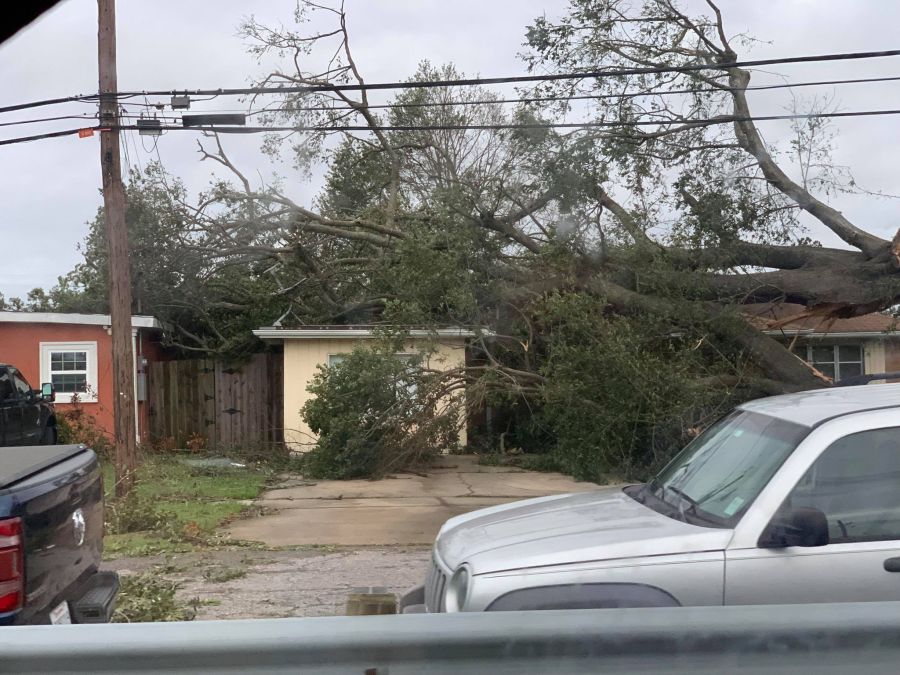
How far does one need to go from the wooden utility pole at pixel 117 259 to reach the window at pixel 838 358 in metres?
16.1

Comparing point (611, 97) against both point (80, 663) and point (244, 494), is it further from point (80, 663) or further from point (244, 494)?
point (80, 663)

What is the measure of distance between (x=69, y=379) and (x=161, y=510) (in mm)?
8534

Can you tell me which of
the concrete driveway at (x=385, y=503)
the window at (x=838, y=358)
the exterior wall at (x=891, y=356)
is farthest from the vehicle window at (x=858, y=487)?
the exterior wall at (x=891, y=356)

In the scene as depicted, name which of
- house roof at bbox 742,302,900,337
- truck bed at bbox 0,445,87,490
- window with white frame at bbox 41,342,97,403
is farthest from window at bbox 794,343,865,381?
truck bed at bbox 0,445,87,490

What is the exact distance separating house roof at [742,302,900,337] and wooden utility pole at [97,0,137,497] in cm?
975

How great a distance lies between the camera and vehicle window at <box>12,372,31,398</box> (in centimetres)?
1547

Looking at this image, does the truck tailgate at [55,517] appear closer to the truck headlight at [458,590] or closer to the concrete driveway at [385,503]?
the truck headlight at [458,590]

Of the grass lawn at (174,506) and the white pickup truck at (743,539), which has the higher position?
the white pickup truck at (743,539)

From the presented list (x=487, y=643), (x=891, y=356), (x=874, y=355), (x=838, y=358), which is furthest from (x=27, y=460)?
(x=891, y=356)

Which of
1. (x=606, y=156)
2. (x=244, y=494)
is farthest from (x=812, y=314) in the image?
(x=244, y=494)

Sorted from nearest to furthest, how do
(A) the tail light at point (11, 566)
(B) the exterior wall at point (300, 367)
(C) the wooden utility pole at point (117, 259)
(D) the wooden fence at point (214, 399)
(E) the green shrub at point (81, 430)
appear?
(A) the tail light at point (11, 566), (C) the wooden utility pole at point (117, 259), (E) the green shrub at point (81, 430), (B) the exterior wall at point (300, 367), (D) the wooden fence at point (214, 399)

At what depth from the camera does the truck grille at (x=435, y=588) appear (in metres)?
4.53

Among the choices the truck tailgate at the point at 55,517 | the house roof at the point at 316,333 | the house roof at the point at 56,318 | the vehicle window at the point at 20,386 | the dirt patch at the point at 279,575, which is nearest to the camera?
the truck tailgate at the point at 55,517

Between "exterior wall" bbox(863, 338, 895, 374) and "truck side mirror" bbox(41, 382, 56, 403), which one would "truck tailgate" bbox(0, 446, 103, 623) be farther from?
"exterior wall" bbox(863, 338, 895, 374)
